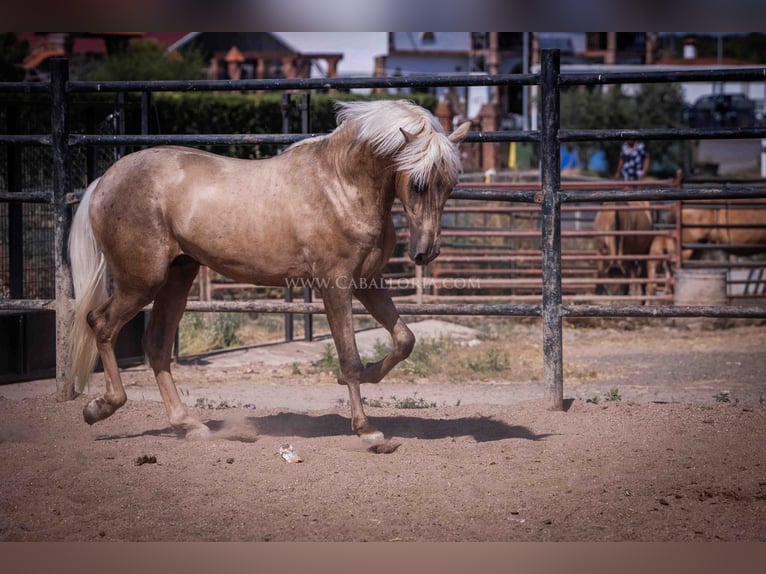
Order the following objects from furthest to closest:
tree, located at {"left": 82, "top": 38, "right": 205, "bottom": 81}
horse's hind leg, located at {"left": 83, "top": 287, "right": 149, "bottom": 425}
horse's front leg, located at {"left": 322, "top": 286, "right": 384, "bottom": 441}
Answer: tree, located at {"left": 82, "top": 38, "right": 205, "bottom": 81}, horse's hind leg, located at {"left": 83, "top": 287, "right": 149, "bottom": 425}, horse's front leg, located at {"left": 322, "top": 286, "right": 384, "bottom": 441}

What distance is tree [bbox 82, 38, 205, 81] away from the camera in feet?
102

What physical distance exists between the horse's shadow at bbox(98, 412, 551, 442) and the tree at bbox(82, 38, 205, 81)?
84.0 feet

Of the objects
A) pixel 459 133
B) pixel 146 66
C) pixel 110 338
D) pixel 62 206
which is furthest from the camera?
pixel 146 66

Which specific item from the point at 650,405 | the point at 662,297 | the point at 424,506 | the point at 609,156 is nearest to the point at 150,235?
the point at 424,506

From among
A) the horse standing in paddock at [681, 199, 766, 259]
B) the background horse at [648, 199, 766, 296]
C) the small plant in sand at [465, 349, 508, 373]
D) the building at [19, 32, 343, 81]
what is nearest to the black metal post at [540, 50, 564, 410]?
the small plant in sand at [465, 349, 508, 373]

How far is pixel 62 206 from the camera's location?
6.59 meters

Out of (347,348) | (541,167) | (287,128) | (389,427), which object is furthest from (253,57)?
(347,348)

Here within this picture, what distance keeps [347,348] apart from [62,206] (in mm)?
2511

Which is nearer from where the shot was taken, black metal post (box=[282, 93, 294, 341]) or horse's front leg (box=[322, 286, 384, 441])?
horse's front leg (box=[322, 286, 384, 441])

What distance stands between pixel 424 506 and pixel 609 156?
30138mm

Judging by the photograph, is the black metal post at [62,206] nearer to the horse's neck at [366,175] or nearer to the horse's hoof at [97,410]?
the horse's hoof at [97,410]

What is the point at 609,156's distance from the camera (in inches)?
1296

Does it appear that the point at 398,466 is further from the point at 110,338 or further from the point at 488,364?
the point at 488,364

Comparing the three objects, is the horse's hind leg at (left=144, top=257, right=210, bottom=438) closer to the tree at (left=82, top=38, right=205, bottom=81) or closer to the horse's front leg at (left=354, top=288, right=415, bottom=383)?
the horse's front leg at (left=354, top=288, right=415, bottom=383)
